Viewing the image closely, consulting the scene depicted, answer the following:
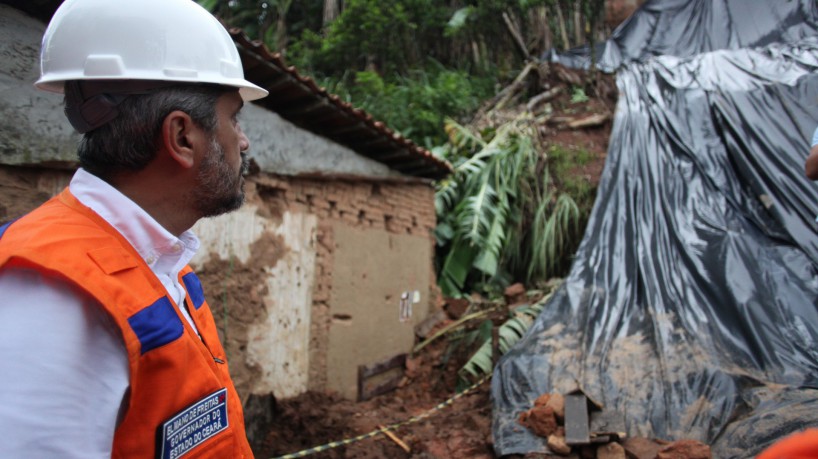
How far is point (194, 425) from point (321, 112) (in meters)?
4.31

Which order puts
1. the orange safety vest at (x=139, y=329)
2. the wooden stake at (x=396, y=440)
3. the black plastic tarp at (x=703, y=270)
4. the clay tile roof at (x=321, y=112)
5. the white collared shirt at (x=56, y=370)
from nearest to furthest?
the white collared shirt at (x=56, y=370), the orange safety vest at (x=139, y=329), the black plastic tarp at (x=703, y=270), the clay tile roof at (x=321, y=112), the wooden stake at (x=396, y=440)

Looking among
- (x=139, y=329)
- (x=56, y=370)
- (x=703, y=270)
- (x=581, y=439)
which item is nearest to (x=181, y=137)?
(x=139, y=329)

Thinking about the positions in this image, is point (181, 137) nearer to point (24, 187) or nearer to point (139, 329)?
point (139, 329)

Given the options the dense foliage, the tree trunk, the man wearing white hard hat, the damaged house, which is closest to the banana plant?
the dense foliage

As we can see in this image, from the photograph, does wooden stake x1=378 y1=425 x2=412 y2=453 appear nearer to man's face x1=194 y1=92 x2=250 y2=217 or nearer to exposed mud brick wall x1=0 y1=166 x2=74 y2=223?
exposed mud brick wall x1=0 y1=166 x2=74 y2=223

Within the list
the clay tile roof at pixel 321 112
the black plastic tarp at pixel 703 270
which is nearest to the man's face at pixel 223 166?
the clay tile roof at pixel 321 112

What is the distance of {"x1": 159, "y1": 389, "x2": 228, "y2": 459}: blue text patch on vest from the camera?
42.3 inches

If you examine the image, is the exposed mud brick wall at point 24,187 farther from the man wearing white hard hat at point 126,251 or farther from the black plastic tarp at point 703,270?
the black plastic tarp at point 703,270

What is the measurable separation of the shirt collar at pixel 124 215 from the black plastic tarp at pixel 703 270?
11.4ft

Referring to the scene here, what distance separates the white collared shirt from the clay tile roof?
3.38 m

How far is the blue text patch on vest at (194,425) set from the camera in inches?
42.3

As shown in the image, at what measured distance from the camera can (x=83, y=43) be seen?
4.19 ft

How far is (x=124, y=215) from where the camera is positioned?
1243 mm

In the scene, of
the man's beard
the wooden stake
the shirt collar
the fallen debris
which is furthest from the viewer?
the wooden stake
